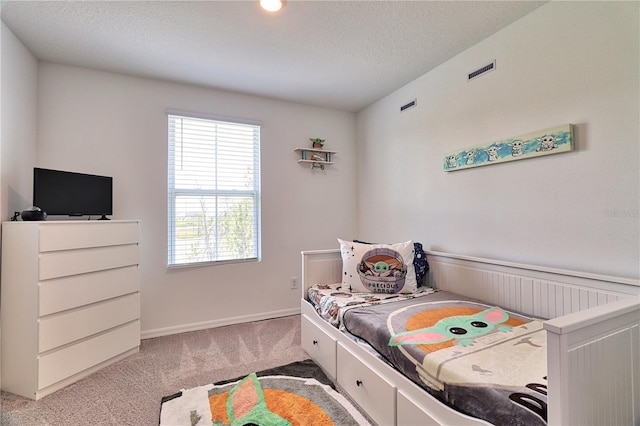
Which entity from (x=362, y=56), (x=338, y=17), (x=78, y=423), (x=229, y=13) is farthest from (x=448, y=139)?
(x=78, y=423)

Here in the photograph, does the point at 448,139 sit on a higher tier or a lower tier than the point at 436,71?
lower

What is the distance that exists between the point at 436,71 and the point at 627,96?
1401mm

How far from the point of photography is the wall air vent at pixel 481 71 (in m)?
2.12

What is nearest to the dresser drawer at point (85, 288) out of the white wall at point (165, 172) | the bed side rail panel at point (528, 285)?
the white wall at point (165, 172)

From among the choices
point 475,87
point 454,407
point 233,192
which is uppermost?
point 475,87

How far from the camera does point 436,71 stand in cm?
260

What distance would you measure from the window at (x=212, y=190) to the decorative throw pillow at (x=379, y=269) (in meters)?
1.33

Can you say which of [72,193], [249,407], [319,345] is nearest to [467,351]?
[319,345]

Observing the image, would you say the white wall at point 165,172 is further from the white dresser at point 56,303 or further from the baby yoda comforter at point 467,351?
the baby yoda comforter at point 467,351

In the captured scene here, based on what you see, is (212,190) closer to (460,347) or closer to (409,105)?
(409,105)

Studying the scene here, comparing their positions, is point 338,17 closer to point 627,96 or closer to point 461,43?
point 461,43

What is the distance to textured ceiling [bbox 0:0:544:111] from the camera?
185 centimetres

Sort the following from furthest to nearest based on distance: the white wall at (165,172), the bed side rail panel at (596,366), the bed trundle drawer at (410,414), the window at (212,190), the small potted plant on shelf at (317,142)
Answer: the small potted plant on shelf at (317,142), the window at (212,190), the white wall at (165,172), the bed trundle drawer at (410,414), the bed side rail panel at (596,366)

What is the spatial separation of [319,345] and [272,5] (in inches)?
90.6
